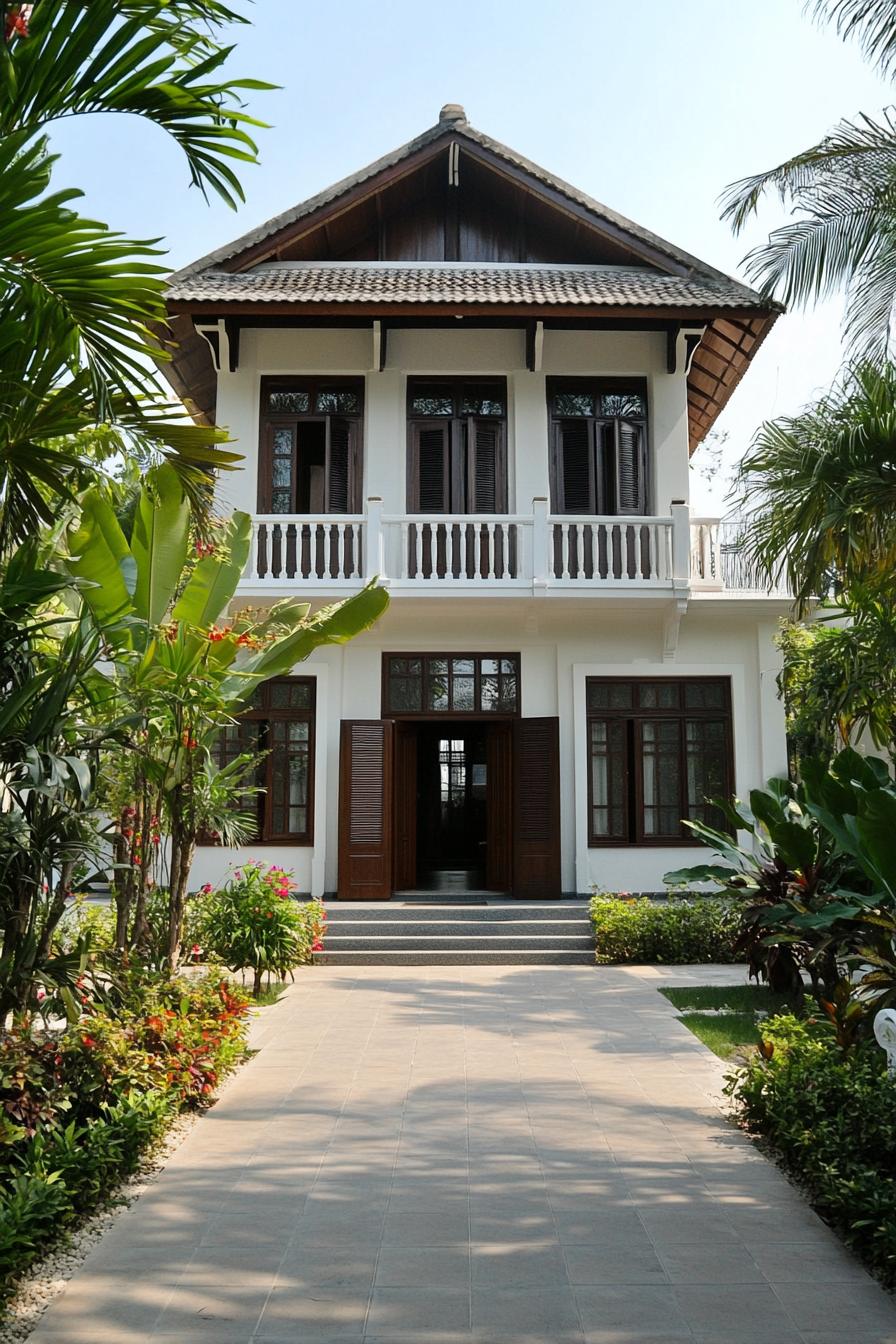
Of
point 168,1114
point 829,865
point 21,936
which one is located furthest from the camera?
point 829,865

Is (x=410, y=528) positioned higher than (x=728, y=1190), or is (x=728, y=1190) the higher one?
(x=410, y=528)

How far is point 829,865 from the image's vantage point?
8695 millimetres

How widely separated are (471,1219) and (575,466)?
37.7 ft

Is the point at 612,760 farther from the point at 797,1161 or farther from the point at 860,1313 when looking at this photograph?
the point at 860,1313

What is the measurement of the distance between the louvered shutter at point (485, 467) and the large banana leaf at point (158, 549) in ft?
25.1

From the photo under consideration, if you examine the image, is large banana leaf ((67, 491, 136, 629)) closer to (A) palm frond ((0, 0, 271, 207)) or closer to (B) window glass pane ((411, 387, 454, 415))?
(A) palm frond ((0, 0, 271, 207))

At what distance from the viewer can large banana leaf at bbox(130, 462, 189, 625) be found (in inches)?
294

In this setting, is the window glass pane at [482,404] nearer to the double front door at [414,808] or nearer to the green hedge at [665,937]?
the double front door at [414,808]

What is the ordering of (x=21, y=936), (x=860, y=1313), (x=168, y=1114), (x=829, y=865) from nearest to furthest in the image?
(x=860, y=1313)
(x=21, y=936)
(x=168, y=1114)
(x=829, y=865)

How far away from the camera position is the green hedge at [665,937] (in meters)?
11.9

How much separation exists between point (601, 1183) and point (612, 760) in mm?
9461

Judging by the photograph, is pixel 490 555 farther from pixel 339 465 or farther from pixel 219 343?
pixel 219 343

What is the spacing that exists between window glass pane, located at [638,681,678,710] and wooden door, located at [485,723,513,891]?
5.58 feet

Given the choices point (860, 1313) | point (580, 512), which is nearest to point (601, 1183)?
point (860, 1313)
